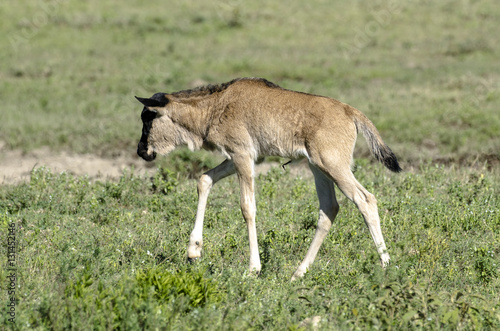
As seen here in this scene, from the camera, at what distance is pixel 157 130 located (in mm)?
7133

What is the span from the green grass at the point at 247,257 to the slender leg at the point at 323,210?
0.56ft

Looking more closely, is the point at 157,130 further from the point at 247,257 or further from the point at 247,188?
the point at 247,257

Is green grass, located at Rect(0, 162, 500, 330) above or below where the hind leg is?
below

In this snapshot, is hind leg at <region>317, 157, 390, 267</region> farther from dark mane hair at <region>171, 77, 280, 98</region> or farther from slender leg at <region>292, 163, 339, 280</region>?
dark mane hair at <region>171, 77, 280, 98</region>

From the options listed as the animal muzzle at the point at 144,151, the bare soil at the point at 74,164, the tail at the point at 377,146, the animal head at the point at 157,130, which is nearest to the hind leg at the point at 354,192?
the tail at the point at 377,146

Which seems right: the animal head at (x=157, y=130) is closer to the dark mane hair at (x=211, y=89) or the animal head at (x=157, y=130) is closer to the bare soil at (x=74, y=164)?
the dark mane hair at (x=211, y=89)

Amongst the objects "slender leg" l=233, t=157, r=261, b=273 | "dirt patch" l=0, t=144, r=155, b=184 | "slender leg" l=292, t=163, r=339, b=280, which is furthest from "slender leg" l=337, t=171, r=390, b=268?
"dirt patch" l=0, t=144, r=155, b=184

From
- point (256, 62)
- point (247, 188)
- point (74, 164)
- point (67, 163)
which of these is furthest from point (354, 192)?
point (256, 62)

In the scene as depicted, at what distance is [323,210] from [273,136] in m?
0.97

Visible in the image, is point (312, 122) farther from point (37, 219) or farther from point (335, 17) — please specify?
point (335, 17)

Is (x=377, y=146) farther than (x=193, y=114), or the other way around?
(x=193, y=114)

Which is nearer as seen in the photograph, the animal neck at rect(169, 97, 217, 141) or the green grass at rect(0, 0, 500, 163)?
the animal neck at rect(169, 97, 217, 141)

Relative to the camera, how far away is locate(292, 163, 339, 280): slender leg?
245 inches

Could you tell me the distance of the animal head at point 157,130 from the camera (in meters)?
6.96
